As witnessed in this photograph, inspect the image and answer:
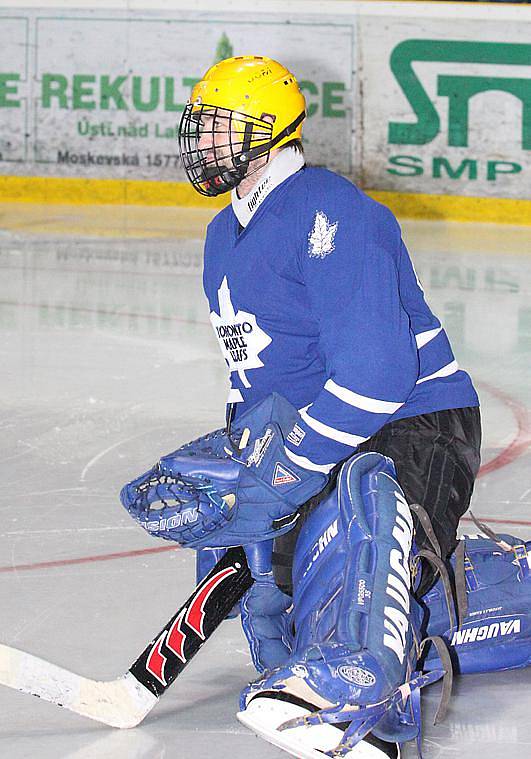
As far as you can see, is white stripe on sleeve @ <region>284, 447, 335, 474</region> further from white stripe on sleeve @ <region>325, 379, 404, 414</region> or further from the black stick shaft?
the black stick shaft

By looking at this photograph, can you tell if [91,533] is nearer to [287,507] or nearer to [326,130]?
[287,507]

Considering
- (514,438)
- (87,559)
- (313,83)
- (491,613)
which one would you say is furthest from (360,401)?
(313,83)

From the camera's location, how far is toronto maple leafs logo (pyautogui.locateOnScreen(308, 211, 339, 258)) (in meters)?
2.09

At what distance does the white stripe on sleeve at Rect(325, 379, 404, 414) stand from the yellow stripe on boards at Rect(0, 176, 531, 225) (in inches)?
307

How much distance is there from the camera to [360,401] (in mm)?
2041

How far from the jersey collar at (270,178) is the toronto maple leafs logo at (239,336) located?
121 mm

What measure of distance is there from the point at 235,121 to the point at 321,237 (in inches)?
9.7

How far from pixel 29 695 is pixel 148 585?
21.8 inches

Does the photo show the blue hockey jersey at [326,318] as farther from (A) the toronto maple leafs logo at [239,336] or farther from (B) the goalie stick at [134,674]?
(B) the goalie stick at [134,674]

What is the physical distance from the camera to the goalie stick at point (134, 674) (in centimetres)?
213

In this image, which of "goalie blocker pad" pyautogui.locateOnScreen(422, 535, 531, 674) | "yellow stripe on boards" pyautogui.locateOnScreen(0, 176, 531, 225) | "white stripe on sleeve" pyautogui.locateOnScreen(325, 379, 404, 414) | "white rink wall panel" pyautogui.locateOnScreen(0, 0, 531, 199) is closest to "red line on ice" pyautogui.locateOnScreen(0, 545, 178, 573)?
"goalie blocker pad" pyautogui.locateOnScreen(422, 535, 531, 674)

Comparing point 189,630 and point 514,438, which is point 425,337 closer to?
point 189,630

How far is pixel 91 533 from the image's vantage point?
3.14 m

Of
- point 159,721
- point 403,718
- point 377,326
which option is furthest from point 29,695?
point 377,326
